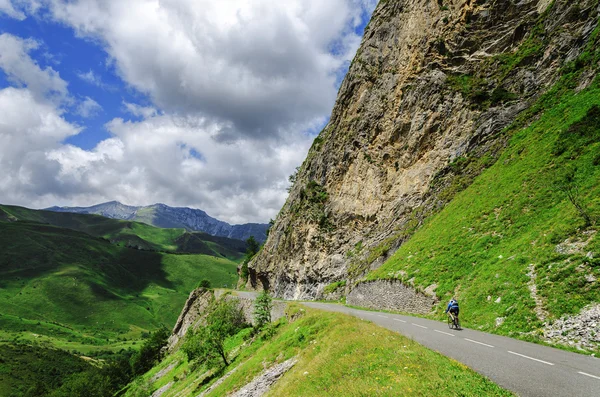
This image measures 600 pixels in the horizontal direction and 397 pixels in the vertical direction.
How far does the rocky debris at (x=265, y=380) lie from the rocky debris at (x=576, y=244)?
1842 centimetres

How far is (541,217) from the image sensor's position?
24.0m

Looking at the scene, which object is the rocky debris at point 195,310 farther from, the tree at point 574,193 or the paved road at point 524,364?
the tree at point 574,193

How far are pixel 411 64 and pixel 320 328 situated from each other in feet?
192

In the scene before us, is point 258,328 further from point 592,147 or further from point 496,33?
point 496,33

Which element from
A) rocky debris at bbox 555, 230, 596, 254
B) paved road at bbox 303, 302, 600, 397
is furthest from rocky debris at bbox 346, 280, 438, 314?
paved road at bbox 303, 302, 600, 397

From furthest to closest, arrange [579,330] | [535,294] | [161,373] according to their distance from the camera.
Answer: [161,373]
[535,294]
[579,330]

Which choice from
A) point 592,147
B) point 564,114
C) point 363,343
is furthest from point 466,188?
point 363,343

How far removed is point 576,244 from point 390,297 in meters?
20.1

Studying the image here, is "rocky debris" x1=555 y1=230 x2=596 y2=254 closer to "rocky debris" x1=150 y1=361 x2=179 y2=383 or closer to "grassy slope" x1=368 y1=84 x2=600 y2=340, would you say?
"grassy slope" x1=368 y1=84 x2=600 y2=340

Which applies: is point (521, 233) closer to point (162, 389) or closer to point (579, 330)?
point (579, 330)

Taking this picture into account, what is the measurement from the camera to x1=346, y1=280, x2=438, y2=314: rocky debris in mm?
29422

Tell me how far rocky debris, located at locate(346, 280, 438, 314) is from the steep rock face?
7.70 metres

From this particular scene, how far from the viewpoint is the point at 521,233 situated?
80.6 feet

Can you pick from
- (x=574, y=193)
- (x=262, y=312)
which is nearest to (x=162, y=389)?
(x=262, y=312)
